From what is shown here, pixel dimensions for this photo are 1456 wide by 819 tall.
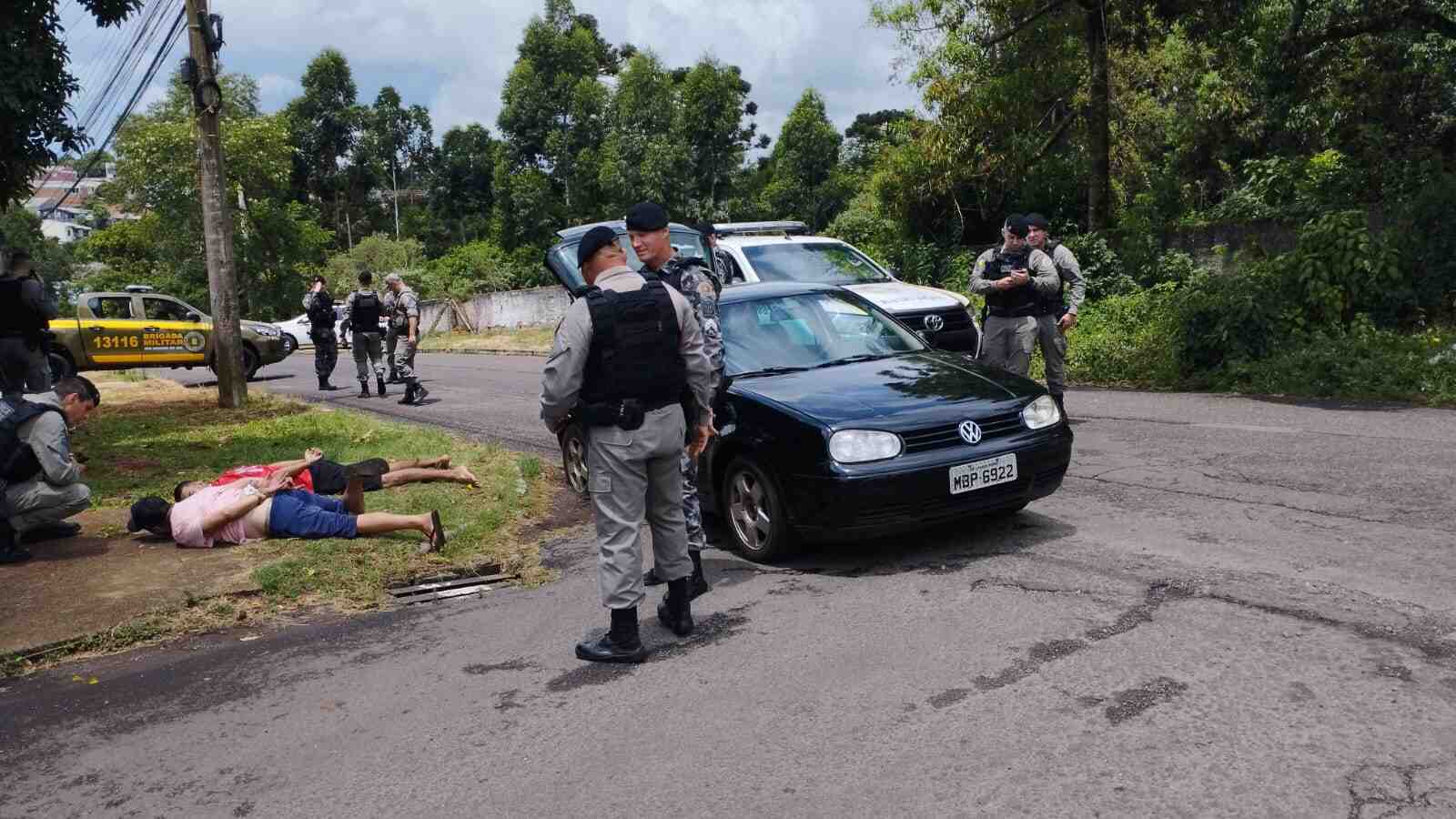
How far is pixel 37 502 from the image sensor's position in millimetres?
6809

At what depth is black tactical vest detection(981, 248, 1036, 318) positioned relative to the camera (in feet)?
29.3

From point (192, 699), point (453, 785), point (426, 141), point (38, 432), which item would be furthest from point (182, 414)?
point (426, 141)

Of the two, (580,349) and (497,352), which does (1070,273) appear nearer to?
(580,349)

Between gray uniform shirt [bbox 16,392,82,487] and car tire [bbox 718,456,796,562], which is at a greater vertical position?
gray uniform shirt [bbox 16,392,82,487]

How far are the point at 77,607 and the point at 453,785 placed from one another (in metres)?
3.44

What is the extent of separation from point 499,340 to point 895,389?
94.2 ft

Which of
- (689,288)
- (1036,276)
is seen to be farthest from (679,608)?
(1036,276)

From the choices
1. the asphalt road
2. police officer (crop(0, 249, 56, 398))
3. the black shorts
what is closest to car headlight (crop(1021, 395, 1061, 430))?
the asphalt road

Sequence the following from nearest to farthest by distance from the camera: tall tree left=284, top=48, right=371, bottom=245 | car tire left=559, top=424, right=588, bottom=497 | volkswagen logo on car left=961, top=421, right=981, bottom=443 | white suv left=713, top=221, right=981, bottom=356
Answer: volkswagen logo on car left=961, top=421, right=981, bottom=443
car tire left=559, top=424, right=588, bottom=497
white suv left=713, top=221, right=981, bottom=356
tall tree left=284, top=48, right=371, bottom=245

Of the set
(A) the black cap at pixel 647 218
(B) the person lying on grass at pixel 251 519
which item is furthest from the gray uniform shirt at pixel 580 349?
(B) the person lying on grass at pixel 251 519

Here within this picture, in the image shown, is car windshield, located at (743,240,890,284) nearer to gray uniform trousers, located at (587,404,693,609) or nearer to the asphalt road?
the asphalt road

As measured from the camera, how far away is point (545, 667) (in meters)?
4.77

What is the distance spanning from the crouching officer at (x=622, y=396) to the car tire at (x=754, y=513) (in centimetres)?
123

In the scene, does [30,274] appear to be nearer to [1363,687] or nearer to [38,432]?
[38,432]
